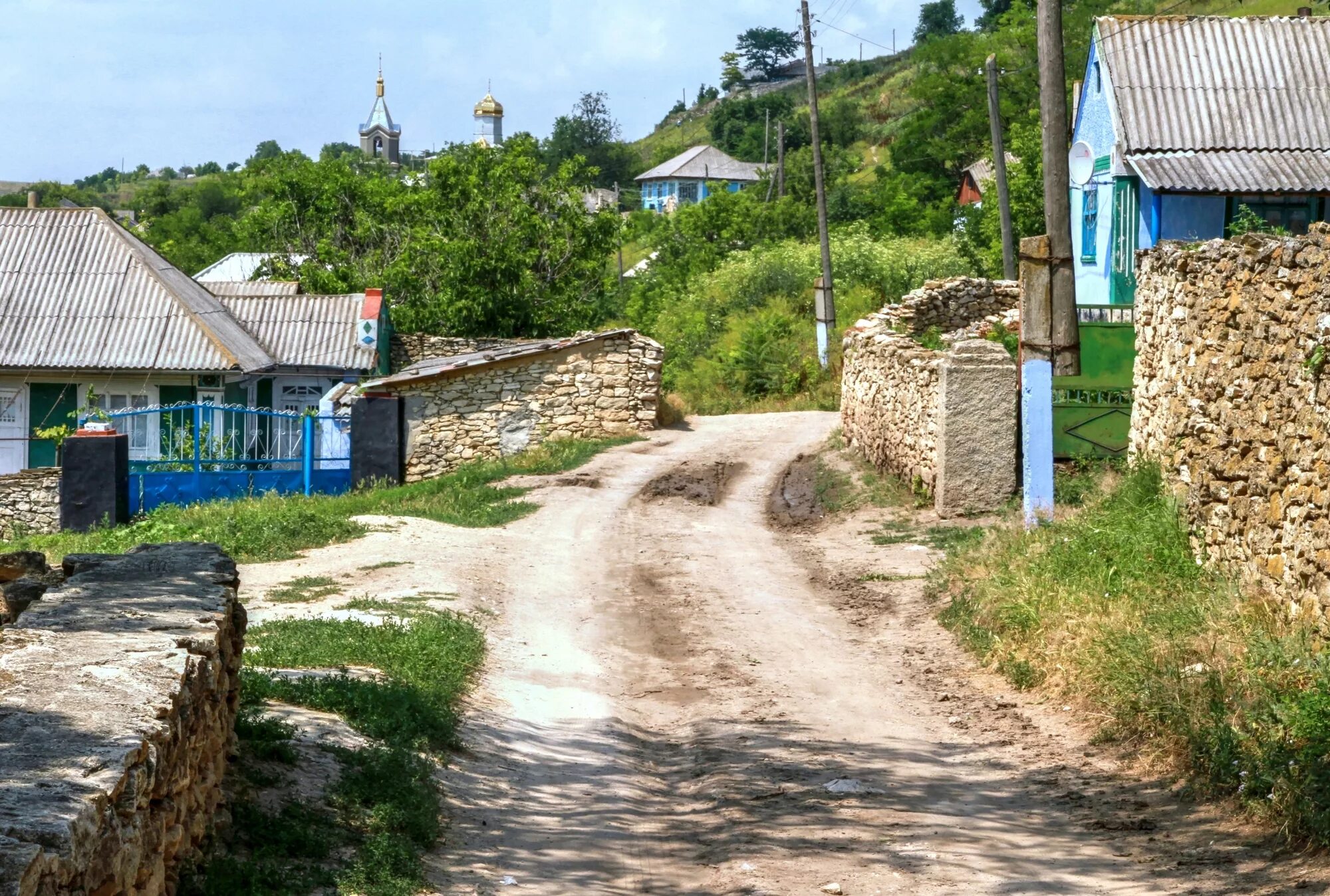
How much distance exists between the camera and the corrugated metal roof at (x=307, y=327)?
28.4 metres

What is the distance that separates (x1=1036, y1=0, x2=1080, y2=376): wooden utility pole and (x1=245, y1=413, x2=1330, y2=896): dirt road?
2622 millimetres

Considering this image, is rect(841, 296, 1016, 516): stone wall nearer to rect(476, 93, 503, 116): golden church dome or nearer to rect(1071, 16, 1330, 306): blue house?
rect(1071, 16, 1330, 306): blue house

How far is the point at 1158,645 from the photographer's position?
24.7ft

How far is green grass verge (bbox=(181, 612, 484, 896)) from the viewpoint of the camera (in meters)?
5.06

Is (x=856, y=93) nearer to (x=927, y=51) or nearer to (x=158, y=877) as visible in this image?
(x=927, y=51)

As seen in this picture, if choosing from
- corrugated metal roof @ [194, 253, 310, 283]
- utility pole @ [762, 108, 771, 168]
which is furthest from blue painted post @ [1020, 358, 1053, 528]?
utility pole @ [762, 108, 771, 168]

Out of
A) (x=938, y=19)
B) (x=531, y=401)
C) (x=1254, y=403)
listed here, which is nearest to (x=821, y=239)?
(x=531, y=401)

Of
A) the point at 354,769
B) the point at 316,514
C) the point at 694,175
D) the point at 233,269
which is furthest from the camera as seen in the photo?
the point at 694,175

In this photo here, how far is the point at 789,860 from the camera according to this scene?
5773mm

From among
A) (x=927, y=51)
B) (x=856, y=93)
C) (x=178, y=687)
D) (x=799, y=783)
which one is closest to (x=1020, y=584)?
(x=799, y=783)

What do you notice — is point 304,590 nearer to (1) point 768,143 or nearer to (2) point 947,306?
(2) point 947,306

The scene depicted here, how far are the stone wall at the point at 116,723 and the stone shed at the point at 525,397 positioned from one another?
603 inches

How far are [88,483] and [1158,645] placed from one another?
15.7 metres

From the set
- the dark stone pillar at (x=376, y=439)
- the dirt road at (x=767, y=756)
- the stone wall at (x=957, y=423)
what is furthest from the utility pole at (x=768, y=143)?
the dirt road at (x=767, y=756)
